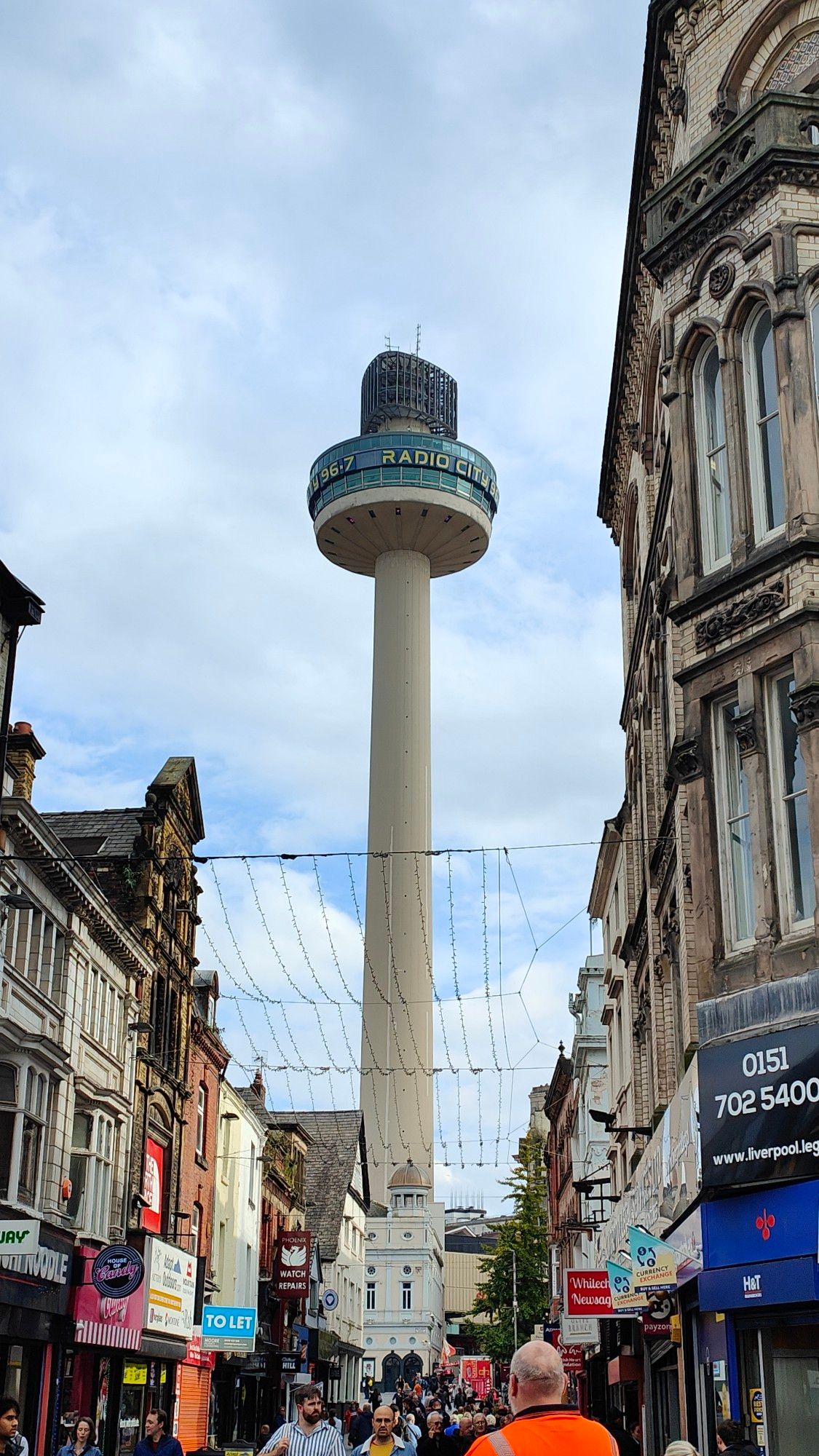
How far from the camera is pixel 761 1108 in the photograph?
17.0 metres

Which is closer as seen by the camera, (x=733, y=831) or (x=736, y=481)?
(x=733, y=831)

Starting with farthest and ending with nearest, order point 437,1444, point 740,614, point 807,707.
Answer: point 437,1444 → point 740,614 → point 807,707

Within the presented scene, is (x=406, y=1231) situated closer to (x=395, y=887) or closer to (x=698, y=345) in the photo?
(x=395, y=887)

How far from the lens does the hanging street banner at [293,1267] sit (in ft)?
190

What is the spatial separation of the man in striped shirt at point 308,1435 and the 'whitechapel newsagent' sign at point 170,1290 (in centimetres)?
2414

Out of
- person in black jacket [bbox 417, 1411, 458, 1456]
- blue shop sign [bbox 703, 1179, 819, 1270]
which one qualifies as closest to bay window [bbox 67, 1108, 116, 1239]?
person in black jacket [bbox 417, 1411, 458, 1456]

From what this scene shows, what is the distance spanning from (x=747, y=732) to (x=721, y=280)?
612 cm

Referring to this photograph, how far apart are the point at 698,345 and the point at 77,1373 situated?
80.2 feet

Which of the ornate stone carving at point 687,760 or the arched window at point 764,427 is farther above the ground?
the arched window at point 764,427

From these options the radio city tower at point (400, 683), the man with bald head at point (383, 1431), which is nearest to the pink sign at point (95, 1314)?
the man with bald head at point (383, 1431)

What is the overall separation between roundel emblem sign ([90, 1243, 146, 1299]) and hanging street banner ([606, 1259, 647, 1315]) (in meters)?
10.7

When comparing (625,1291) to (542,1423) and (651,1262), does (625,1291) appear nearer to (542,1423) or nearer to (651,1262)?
(651,1262)

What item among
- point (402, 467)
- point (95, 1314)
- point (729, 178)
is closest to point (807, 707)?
point (729, 178)

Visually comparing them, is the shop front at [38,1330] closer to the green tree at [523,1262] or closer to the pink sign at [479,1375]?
the pink sign at [479,1375]
